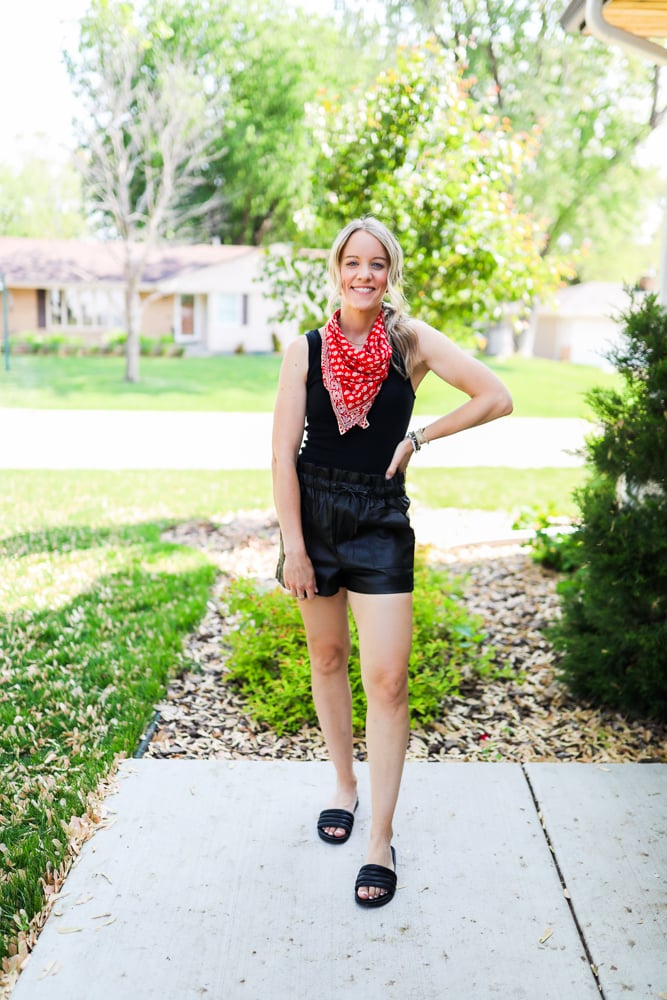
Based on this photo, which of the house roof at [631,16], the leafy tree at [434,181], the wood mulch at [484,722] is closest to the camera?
the wood mulch at [484,722]

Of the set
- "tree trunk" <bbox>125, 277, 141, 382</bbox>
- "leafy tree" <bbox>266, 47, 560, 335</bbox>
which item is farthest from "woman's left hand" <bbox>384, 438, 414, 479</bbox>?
"tree trunk" <bbox>125, 277, 141, 382</bbox>

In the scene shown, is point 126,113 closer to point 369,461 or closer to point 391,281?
point 391,281

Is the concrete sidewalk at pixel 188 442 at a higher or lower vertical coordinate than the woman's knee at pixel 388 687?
lower

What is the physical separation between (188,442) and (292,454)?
10.8m

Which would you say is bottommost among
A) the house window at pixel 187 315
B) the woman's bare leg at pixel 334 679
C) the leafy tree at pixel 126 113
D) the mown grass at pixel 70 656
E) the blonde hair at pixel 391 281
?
the house window at pixel 187 315

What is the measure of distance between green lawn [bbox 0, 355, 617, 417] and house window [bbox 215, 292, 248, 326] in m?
1.91

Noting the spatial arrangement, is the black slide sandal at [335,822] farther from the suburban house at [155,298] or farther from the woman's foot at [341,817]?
the suburban house at [155,298]

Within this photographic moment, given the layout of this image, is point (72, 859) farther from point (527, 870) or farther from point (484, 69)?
point (484, 69)

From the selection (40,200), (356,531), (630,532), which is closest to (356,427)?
(356,531)

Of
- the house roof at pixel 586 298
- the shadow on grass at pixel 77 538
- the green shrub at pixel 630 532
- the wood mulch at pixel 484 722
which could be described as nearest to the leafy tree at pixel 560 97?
the house roof at pixel 586 298

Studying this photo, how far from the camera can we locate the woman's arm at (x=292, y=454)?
8.45ft

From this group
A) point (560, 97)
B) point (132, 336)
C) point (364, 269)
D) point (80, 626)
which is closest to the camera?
point (364, 269)

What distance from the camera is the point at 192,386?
73.8ft

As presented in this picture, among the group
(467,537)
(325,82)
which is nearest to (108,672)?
(467,537)
